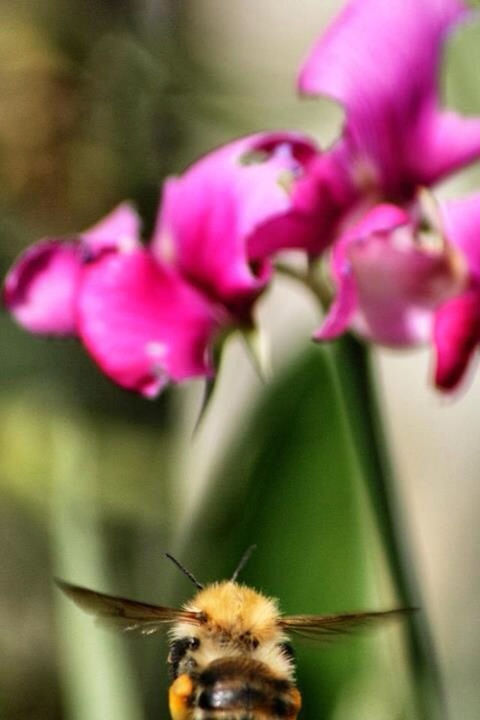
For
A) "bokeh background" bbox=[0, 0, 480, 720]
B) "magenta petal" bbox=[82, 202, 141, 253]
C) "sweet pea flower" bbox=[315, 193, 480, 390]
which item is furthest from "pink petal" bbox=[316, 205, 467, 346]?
"bokeh background" bbox=[0, 0, 480, 720]

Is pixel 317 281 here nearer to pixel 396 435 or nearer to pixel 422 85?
pixel 422 85

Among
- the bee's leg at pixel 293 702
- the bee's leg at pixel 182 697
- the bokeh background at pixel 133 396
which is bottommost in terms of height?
the bee's leg at pixel 293 702

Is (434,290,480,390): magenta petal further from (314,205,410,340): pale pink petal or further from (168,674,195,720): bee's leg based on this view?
(168,674,195,720): bee's leg

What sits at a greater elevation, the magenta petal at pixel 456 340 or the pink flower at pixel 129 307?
the pink flower at pixel 129 307

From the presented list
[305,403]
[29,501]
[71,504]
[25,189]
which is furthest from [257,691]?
[25,189]

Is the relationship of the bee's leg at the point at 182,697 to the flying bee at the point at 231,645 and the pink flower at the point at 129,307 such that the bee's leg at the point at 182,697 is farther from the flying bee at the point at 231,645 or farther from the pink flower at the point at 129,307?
the pink flower at the point at 129,307

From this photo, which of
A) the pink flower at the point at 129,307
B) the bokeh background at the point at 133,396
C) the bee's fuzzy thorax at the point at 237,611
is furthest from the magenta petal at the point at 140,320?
the bokeh background at the point at 133,396
